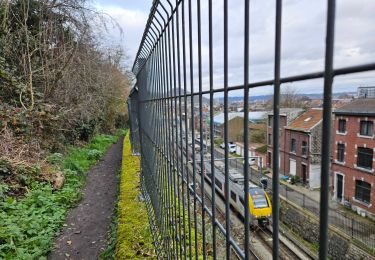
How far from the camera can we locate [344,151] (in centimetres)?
47

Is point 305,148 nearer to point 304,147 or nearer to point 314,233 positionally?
point 304,147

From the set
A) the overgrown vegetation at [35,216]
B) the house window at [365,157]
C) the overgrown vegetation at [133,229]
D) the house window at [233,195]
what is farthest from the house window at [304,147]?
the overgrown vegetation at [35,216]

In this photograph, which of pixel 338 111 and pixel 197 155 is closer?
pixel 338 111

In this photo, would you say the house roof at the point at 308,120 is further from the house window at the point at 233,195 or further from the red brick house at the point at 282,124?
the house window at the point at 233,195

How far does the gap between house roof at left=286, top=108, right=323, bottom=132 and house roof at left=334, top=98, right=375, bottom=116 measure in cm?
3

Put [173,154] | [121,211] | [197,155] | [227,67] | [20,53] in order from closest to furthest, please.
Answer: [227,67] < [197,155] < [173,154] < [121,211] < [20,53]

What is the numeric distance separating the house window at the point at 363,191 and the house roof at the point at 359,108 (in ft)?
0.35

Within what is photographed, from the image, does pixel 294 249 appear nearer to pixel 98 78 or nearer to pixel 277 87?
pixel 277 87

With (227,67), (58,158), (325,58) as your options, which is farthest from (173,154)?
(58,158)

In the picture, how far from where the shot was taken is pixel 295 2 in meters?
0.54

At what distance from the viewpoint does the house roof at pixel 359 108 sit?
1.29 feet

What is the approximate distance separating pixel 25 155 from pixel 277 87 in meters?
7.72

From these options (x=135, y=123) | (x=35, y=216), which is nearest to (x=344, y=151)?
(x=35, y=216)

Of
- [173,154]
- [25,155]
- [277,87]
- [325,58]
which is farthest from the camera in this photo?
[25,155]
